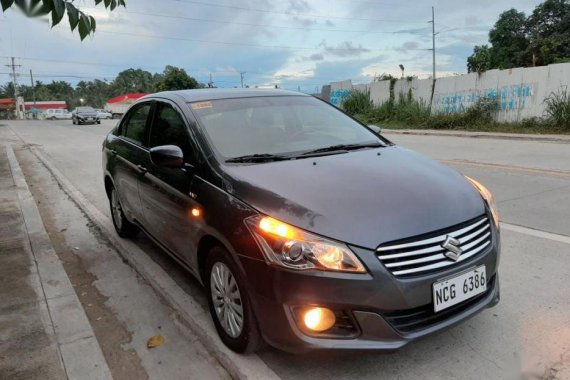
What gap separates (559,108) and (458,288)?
56.3 feet

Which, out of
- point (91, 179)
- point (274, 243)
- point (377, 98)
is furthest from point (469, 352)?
point (377, 98)

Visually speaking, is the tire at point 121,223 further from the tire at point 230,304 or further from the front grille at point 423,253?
the front grille at point 423,253

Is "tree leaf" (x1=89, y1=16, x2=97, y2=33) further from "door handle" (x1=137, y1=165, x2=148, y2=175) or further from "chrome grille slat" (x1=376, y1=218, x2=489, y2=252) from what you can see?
"chrome grille slat" (x1=376, y1=218, x2=489, y2=252)

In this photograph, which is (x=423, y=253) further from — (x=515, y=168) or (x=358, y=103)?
(x=358, y=103)

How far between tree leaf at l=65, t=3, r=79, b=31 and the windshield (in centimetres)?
107

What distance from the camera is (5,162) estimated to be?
13.1 m

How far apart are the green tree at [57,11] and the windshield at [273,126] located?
101 centimetres

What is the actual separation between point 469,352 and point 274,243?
1.42 metres

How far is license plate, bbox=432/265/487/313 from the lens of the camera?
8.33 feet

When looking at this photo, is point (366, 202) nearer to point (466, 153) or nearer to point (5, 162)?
point (466, 153)

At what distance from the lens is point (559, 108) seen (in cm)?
1703

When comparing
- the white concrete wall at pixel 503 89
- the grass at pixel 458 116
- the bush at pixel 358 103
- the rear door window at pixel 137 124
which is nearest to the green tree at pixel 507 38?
the bush at pixel 358 103

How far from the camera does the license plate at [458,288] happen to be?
2539mm

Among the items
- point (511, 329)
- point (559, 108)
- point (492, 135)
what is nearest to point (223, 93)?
point (511, 329)
